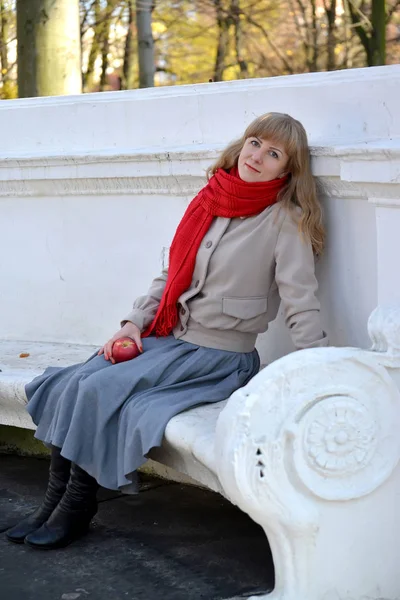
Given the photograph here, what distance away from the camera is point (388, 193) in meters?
2.82

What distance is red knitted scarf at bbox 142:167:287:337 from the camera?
10.4 ft

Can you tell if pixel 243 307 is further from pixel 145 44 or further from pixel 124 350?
pixel 145 44

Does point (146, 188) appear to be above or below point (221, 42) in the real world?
below

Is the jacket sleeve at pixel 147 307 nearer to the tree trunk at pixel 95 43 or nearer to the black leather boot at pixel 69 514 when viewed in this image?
the black leather boot at pixel 69 514

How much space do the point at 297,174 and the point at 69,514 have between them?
4.12 ft

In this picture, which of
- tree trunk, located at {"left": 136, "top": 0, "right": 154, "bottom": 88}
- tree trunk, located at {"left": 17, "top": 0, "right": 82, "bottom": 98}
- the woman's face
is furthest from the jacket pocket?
tree trunk, located at {"left": 136, "top": 0, "right": 154, "bottom": 88}

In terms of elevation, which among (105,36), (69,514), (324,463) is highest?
(105,36)

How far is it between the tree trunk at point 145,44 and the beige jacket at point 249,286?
21.9ft

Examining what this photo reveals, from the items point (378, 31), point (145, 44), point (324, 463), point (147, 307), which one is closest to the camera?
point (324, 463)

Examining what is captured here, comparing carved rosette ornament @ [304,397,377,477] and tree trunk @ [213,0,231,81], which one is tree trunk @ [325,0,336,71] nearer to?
tree trunk @ [213,0,231,81]

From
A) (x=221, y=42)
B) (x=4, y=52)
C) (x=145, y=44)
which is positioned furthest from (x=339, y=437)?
(x=4, y=52)

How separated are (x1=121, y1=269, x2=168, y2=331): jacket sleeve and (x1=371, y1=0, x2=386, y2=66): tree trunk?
640 centimetres

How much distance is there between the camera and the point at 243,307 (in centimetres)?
315

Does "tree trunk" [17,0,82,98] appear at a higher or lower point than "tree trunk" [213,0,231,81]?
lower
